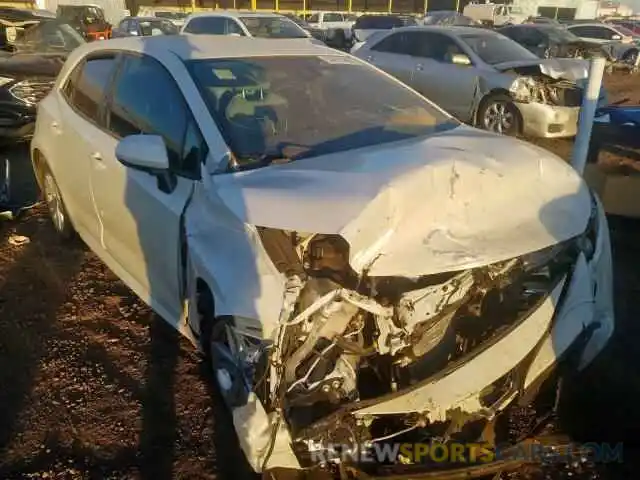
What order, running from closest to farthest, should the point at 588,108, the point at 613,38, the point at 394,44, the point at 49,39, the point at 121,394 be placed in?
the point at 121,394, the point at 588,108, the point at 49,39, the point at 394,44, the point at 613,38

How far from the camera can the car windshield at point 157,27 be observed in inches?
706

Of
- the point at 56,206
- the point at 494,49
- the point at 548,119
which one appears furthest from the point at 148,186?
the point at 494,49

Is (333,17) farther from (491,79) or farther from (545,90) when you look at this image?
(545,90)

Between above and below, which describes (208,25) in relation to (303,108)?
above

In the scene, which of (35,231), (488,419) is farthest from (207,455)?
(35,231)

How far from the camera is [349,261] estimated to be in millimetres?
2252

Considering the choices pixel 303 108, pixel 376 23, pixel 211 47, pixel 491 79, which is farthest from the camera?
pixel 376 23

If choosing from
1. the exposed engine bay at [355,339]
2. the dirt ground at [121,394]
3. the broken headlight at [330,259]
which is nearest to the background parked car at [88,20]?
the dirt ground at [121,394]

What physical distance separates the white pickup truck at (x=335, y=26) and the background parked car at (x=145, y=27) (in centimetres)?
502

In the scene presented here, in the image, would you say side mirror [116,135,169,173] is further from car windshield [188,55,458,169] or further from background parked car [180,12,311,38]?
background parked car [180,12,311,38]

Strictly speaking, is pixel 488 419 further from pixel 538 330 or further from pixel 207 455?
pixel 207 455

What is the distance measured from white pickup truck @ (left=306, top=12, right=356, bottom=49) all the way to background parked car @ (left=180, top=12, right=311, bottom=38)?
3.90m

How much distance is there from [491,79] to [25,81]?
639 cm

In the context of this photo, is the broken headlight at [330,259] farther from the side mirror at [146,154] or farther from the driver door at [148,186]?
the side mirror at [146,154]
